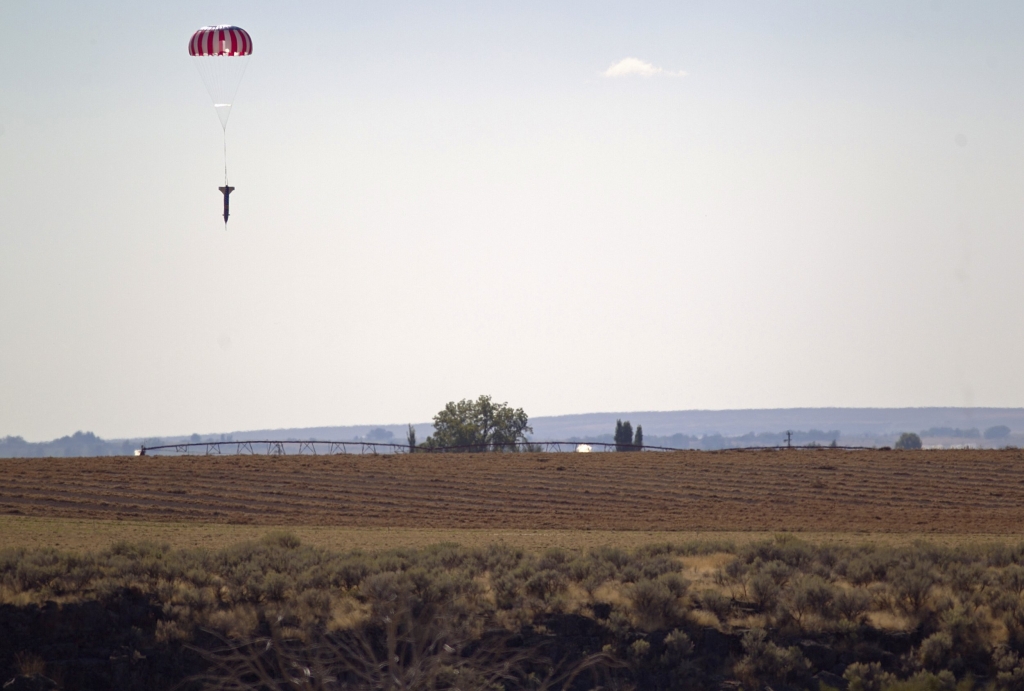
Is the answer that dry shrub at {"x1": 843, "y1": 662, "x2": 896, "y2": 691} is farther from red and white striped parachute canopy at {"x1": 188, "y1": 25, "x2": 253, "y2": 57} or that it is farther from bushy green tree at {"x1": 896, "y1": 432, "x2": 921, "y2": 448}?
bushy green tree at {"x1": 896, "y1": 432, "x2": 921, "y2": 448}

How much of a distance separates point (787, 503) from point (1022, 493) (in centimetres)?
810

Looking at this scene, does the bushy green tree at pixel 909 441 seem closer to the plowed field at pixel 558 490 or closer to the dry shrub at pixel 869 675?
the plowed field at pixel 558 490

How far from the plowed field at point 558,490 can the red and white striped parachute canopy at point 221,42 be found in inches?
562

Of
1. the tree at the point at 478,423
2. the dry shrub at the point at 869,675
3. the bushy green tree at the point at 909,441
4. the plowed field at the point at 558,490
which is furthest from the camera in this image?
the bushy green tree at the point at 909,441

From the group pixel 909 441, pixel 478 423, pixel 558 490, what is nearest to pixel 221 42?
pixel 558 490

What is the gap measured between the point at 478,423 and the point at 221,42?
78.0 meters

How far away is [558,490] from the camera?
38594mm

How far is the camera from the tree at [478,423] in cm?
10612

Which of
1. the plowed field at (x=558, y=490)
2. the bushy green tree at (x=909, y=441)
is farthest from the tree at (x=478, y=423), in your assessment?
the bushy green tree at (x=909, y=441)

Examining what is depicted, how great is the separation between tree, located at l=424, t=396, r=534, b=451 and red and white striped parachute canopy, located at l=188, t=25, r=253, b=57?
7293cm

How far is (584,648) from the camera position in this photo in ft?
60.0

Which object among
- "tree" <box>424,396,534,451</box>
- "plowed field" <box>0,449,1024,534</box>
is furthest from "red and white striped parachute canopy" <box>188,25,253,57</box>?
"tree" <box>424,396,534,451</box>

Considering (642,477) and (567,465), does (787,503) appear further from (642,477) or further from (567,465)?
(567,465)

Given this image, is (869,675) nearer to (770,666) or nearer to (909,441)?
(770,666)
